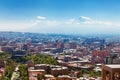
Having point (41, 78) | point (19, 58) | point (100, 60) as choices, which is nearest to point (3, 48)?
point (19, 58)

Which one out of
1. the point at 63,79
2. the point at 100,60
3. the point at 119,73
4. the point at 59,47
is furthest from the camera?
the point at 59,47

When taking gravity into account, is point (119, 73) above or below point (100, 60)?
above

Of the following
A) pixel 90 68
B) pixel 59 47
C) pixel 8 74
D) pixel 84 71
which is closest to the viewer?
pixel 8 74

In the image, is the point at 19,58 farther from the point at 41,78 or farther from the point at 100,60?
the point at 41,78

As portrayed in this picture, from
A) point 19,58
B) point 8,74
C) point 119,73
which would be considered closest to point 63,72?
point 8,74

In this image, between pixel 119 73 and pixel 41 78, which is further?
pixel 41 78

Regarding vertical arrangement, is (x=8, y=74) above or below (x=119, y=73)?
below

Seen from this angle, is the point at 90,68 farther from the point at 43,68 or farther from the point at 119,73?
the point at 119,73

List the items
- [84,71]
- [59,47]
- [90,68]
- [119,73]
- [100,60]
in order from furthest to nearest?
1. [59,47]
2. [100,60]
3. [90,68]
4. [84,71]
5. [119,73]

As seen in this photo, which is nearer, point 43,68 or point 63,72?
point 63,72
